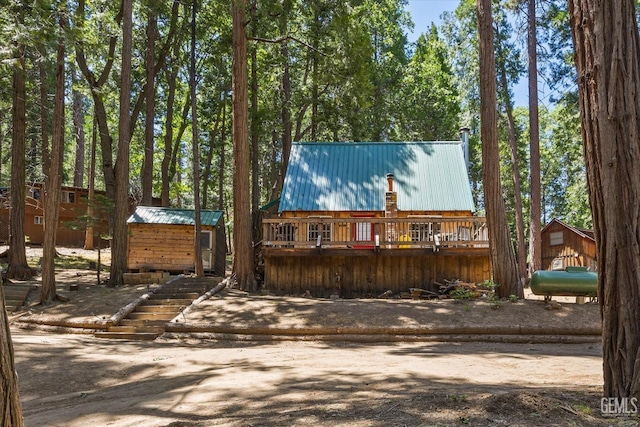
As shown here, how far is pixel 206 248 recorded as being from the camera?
2111 cm

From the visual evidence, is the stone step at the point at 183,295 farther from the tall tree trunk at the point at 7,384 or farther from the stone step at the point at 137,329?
the tall tree trunk at the point at 7,384

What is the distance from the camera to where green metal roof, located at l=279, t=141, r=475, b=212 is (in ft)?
62.6

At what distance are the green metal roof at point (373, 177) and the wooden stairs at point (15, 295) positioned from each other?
9.36m

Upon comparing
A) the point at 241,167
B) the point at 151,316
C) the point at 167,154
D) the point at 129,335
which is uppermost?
the point at 167,154

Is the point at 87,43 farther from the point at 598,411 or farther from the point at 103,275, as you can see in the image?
the point at 598,411

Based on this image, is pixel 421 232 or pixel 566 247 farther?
pixel 566 247

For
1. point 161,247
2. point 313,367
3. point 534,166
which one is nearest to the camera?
point 313,367

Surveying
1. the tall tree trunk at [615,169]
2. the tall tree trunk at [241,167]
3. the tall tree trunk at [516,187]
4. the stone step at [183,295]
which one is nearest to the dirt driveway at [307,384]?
the tall tree trunk at [615,169]

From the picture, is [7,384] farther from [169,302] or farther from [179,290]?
[179,290]

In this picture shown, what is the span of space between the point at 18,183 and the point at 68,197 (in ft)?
49.5

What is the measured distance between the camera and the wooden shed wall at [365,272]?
51.2 ft

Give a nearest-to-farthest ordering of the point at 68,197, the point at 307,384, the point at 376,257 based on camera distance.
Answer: the point at 307,384
the point at 376,257
the point at 68,197

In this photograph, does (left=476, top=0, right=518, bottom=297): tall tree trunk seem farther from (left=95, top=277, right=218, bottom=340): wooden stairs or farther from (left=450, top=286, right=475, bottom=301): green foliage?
(left=95, top=277, right=218, bottom=340): wooden stairs

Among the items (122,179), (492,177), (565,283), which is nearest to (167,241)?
(122,179)
